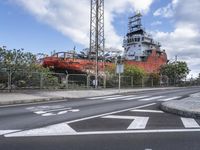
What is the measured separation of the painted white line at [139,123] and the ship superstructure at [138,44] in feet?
192

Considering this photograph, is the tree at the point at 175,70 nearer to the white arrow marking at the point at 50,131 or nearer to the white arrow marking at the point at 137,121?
the white arrow marking at the point at 137,121

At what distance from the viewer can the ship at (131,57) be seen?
1891 inches

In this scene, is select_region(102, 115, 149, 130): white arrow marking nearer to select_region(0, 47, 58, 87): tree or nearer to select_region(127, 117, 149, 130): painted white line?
select_region(127, 117, 149, 130): painted white line

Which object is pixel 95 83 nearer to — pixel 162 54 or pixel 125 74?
pixel 125 74

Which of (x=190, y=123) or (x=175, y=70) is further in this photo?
(x=175, y=70)

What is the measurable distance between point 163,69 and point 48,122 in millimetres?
54243

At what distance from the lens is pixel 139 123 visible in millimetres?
11148

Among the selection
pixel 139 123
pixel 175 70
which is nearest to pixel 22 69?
pixel 139 123

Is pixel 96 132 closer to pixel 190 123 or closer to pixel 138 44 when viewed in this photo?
pixel 190 123

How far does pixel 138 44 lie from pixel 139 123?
6319 centimetres

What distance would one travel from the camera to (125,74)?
152 feet

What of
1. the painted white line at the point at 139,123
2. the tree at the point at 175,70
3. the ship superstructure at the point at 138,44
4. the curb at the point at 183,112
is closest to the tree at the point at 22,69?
the curb at the point at 183,112

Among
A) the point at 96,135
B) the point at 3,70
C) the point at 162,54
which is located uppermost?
the point at 162,54

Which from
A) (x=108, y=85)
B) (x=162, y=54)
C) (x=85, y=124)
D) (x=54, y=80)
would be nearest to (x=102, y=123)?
(x=85, y=124)
